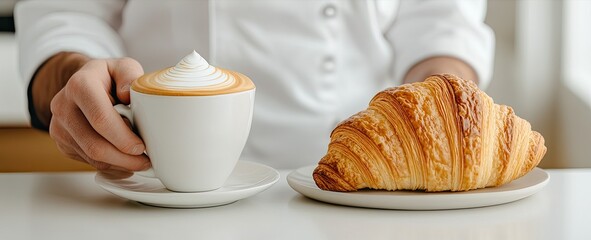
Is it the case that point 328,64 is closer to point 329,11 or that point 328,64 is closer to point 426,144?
point 329,11

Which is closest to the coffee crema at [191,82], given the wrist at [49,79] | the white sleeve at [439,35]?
the wrist at [49,79]

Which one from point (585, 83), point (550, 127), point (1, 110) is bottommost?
point (1, 110)

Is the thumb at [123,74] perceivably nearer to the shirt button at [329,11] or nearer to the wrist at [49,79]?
the wrist at [49,79]

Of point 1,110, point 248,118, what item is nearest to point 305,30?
point 248,118

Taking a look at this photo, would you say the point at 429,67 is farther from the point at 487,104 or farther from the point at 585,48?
the point at 585,48

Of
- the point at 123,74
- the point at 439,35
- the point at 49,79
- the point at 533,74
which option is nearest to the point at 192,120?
the point at 123,74

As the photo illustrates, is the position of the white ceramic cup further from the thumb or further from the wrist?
the wrist
